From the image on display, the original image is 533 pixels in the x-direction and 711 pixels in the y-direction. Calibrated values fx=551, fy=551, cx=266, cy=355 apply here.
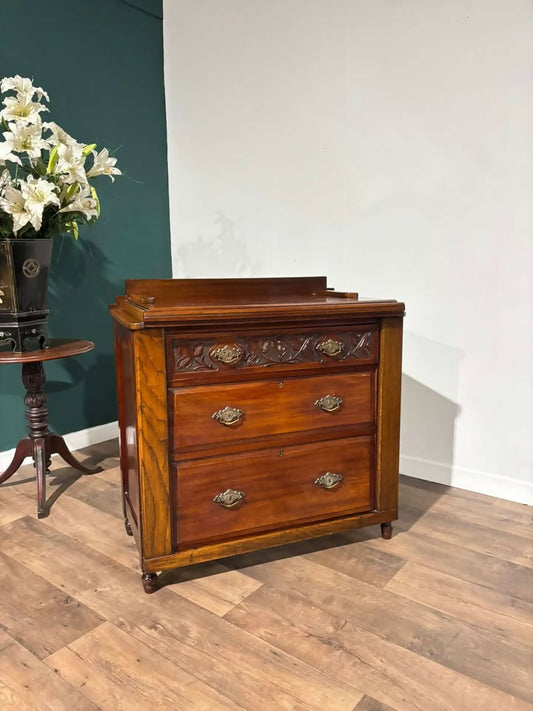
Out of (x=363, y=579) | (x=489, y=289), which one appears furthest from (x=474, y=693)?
(x=489, y=289)

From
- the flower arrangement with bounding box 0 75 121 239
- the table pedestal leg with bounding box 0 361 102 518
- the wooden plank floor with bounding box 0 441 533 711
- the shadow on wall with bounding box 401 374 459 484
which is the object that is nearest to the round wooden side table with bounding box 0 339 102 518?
the table pedestal leg with bounding box 0 361 102 518

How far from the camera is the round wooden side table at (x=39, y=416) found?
1.99 meters

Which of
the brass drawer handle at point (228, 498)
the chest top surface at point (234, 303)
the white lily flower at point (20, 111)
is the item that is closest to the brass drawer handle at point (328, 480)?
the brass drawer handle at point (228, 498)

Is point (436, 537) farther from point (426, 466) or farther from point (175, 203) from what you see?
point (175, 203)

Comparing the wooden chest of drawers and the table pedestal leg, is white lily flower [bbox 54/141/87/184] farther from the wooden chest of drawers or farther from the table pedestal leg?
the table pedestal leg

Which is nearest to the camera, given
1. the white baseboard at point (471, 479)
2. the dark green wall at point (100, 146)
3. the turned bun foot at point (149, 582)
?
the turned bun foot at point (149, 582)

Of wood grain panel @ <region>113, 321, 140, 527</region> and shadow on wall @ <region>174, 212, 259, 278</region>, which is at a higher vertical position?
shadow on wall @ <region>174, 212, 259, 278</region>

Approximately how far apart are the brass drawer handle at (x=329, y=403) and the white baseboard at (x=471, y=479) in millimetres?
862

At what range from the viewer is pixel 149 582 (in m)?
1.49

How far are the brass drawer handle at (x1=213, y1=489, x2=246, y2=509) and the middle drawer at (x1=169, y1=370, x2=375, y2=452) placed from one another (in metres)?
0.15

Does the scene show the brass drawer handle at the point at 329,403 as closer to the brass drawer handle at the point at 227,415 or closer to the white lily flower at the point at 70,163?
the brass drawer handle at the point at 227,415

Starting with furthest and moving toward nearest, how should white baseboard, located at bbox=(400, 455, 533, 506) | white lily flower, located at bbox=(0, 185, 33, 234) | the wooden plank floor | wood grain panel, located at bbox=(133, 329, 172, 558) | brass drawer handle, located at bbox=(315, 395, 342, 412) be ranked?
white baseboard, located at bbox=(400, 455, 533, 506), white lily flower, located at bbox=(0, 185, 33, 234), brass drawer handle, located at bbox=(315, 395, 342, 412), wood grain panel, located at bbox=(133, 329, 172, 558), the wooden plank floor

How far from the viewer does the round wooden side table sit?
1993mm

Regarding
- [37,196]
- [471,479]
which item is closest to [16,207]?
[37,196]
